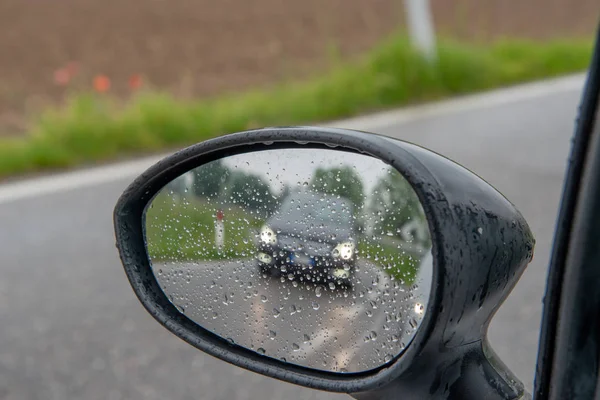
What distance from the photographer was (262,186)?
105 centimetres

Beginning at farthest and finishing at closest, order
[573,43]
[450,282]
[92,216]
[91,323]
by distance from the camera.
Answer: [573,43] → [92,216] → [91,323] → [450,282]

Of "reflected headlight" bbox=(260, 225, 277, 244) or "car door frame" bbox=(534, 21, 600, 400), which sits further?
"reflected headlight" bbox=(260, 225, 277, 244)

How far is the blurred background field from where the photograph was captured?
21.6 ft

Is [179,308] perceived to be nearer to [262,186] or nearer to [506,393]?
[262,186]

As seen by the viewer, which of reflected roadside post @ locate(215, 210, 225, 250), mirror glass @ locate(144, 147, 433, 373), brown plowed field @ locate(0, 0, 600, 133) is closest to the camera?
mirror glass @ locate(144, 147, 433, 373)

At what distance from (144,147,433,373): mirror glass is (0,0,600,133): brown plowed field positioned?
23.6 ft

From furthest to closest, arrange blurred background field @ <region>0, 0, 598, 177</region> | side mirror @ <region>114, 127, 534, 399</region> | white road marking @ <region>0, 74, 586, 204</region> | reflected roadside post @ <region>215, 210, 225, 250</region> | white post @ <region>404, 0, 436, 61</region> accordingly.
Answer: white post @ <region>404, 0, 436, 61</region> → blurred background field @ <region>0, 0, 598, 177</region> → white road marking @ <region>0, 74, 586, 204</region> → reflected roadside post @ <region>215, 210, 225, 250</region> → side mirror @ <region>114, 127, 534, 399</region>

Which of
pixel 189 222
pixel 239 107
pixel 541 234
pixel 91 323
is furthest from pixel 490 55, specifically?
pixel 189 222

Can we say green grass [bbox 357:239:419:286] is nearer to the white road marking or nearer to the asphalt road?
the asphalt road

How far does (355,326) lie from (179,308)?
30 centimetres

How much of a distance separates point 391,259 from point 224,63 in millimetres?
10183

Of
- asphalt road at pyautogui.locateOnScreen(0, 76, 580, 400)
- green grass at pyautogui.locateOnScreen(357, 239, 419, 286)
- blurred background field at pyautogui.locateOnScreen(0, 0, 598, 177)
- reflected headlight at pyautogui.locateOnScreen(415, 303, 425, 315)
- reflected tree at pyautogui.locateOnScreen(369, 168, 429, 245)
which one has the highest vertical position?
reflected tree at pyautogui.locateOnScreen(369, 168, 429, 245)

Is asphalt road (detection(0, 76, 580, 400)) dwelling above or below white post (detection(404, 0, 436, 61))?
below

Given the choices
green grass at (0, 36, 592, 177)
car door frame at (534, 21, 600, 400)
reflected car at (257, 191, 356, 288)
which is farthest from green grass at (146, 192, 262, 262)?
green grass at (0, 36, 592, 177)
